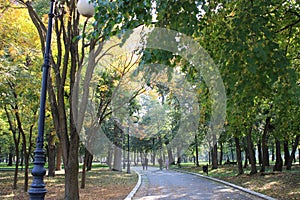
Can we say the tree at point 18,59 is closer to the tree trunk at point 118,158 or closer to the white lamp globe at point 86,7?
the white lamp globe at point 86,7

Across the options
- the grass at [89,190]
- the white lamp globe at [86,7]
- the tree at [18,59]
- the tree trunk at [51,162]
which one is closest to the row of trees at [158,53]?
the tree at [18,59]

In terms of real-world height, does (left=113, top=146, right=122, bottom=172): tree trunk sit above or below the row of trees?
below

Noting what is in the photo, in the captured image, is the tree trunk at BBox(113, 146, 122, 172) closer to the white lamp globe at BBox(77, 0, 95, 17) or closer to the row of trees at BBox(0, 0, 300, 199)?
the row of trees at BBox(0, 0, 300, 199)

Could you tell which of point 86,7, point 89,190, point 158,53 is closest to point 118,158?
point 89,190

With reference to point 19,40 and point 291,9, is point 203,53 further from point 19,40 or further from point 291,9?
point 19,40

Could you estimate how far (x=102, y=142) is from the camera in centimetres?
3781

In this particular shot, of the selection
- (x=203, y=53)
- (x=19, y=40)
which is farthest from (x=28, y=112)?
(x=203, y=53)

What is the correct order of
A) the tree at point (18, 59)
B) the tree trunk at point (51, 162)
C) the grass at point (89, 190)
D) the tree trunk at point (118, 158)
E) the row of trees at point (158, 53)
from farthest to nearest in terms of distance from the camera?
the tree trunk at point (118, 158) < the tree trunk at point (51, 162) < the grass at point (89, 190) < the tree at point (18, 59) < the row of trees at point (158, 53)

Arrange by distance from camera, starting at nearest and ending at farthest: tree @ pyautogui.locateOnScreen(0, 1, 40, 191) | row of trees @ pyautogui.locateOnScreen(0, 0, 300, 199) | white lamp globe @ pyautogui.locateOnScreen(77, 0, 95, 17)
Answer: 1. row of trees @ pyautogui.locateOnScreen(0, 0, 300, 199)
2. white lamp globe @ pyautogui.locateOnScreen(77, 0, 95, 17)
3. tree @ pyautogui.locateOnScreen(0, 1, 40, 191)

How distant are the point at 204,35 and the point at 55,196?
352 inches

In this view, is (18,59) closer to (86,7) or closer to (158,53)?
(86,7)

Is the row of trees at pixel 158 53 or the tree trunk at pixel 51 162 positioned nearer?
the row of trees at pixel 158 53

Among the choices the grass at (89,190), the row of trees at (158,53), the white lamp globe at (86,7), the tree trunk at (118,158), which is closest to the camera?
the row of trees at (158,53)

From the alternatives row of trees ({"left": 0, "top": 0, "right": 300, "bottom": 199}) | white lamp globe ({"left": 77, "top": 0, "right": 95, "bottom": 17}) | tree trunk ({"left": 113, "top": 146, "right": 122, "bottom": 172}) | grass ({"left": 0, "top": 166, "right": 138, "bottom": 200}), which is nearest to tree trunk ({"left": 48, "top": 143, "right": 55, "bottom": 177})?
grass ({"left": 0, "top": 166, "right": 138, "bottom": 200})
